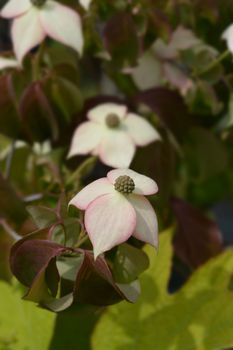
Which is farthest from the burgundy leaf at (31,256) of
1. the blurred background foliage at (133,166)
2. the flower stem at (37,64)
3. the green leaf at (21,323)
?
the flower stem at (37,64)

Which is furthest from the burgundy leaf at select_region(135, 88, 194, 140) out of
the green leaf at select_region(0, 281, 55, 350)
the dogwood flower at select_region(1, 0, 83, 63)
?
the green leaf at select_region(0, 281, 55, 350)

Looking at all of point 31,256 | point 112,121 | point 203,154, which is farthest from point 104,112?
point 31,256

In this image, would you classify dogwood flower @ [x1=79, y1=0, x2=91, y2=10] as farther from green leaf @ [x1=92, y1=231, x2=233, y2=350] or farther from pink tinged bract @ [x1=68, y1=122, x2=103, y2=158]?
green leaf @ [x1=92, y1=231, x2=233, y2=350]

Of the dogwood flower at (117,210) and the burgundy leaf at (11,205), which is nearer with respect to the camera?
the dogwood flower at (117,210)

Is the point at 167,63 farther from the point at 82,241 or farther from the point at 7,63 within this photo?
the point at 82,241

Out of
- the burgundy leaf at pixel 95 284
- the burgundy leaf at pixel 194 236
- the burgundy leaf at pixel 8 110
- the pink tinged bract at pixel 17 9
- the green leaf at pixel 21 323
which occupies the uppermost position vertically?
the pink tinged bract at pixel 17 9

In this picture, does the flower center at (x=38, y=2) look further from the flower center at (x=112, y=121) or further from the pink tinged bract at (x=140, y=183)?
the pink tinged bract at (x=140, y=183)

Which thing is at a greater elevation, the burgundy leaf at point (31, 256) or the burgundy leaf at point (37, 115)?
the burgundy leaf at point (31, 256)

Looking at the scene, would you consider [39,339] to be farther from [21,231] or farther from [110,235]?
[110,235]
